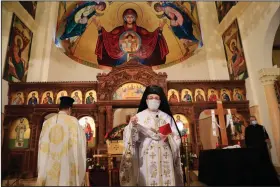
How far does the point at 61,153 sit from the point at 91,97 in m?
6.42

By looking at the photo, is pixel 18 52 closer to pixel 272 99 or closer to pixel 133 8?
pixel 133 8

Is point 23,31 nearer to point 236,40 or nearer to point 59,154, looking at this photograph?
point 59,154

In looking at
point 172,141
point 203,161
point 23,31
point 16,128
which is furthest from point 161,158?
point 23,31

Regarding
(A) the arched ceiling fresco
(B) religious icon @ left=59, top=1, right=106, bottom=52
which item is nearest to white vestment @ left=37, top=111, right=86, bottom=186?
(A) the arched ceiling fresco

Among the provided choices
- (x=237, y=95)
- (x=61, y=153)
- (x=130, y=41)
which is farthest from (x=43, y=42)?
(x=237, y=95)

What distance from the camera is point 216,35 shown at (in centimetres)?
1138

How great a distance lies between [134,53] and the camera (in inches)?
500

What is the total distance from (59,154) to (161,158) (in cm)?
157

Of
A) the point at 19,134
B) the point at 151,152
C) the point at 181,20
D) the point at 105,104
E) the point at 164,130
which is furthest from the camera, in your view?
the point at 181,20

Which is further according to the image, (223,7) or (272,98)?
(223,7)

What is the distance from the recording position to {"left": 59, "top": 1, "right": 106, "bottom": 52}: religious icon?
38.1ft

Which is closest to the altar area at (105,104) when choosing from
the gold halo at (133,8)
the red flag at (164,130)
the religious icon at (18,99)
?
the religious icon at (18,99)

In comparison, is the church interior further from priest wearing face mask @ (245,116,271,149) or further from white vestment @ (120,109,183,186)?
white vestment @ (120,109,183,186)

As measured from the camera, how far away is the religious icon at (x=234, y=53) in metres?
9.15
